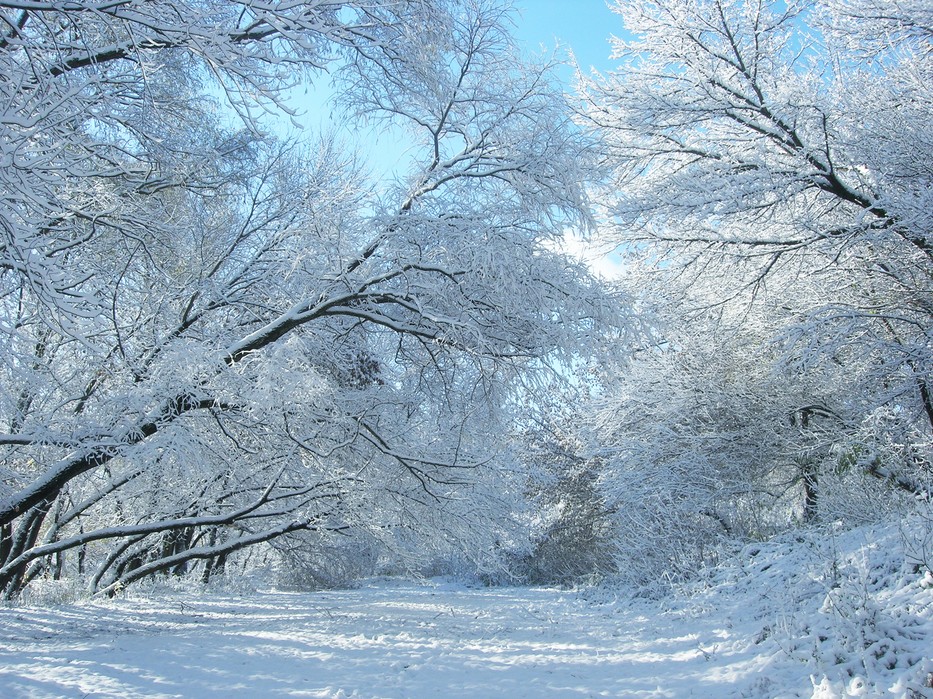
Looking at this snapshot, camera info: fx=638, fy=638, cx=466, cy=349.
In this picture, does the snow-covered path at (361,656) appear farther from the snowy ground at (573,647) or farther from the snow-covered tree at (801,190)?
the snow-covered tree at (801,190)

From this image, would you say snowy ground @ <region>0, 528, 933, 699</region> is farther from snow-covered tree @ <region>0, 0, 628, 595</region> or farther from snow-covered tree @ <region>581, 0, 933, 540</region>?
snow-covered tree @ <region>581, 0, 933, 540</region>

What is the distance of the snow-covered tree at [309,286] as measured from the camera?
19.7ft

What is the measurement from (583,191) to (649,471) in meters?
8.14

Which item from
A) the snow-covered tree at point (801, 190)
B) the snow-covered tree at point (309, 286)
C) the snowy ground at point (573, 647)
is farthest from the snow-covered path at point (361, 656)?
the snow-covered tree at point (801, 190)

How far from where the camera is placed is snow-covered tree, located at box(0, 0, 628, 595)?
599 centimetres

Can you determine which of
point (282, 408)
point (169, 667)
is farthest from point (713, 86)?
point (169, 667)

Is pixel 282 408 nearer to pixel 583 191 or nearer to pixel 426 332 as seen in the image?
pixel 426 332

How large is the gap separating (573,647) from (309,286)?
16.2ft

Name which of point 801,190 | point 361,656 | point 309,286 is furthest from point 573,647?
point 801,190

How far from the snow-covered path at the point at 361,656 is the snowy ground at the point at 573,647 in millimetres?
22

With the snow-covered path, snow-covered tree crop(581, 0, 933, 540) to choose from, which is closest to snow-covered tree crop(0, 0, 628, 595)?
the snow-covered path

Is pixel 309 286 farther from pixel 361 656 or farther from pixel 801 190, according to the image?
pixel 801 190

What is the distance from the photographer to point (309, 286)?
7.64 meters

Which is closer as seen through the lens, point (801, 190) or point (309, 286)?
point (309, 286)
